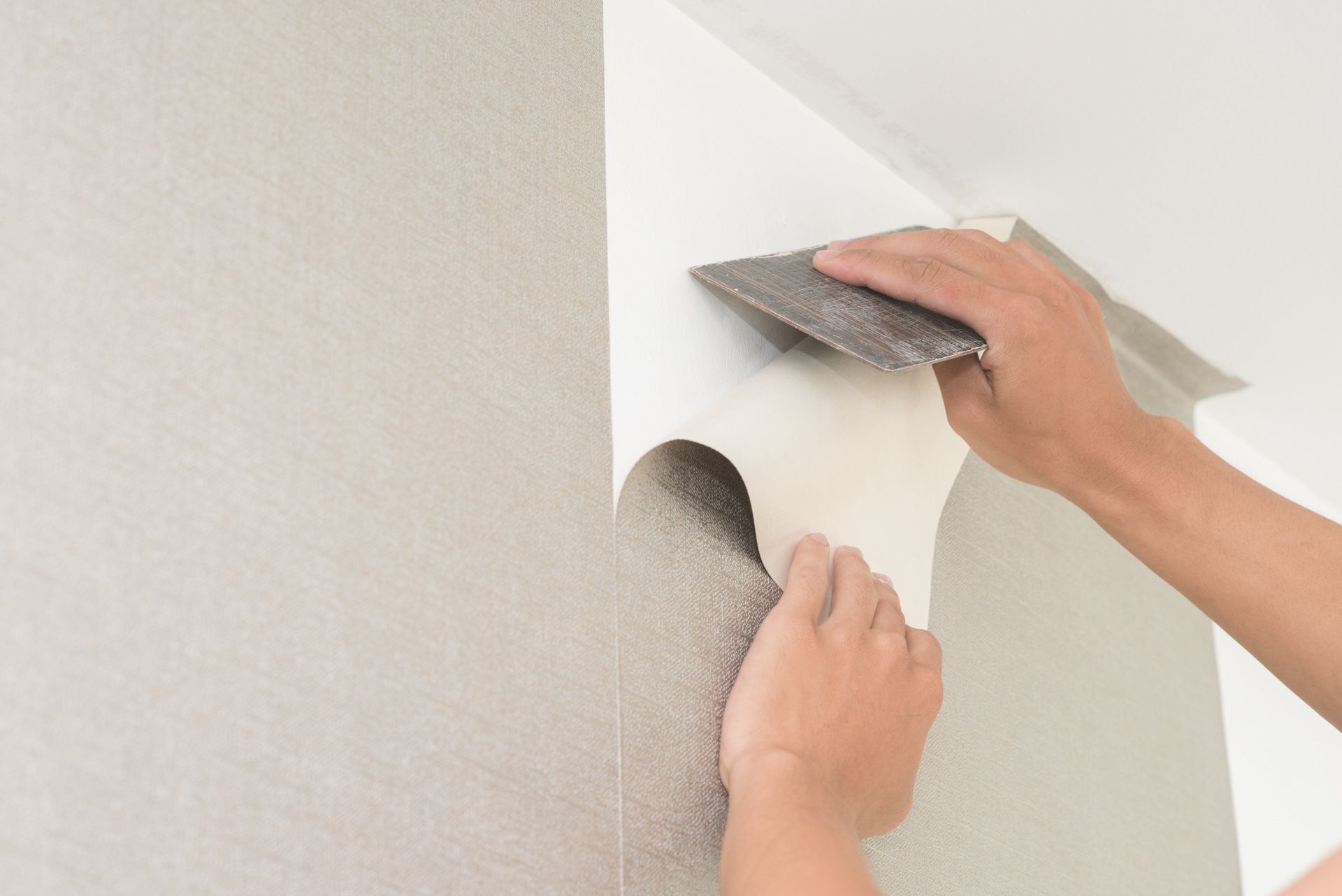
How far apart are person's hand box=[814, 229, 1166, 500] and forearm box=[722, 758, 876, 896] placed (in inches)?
17.5

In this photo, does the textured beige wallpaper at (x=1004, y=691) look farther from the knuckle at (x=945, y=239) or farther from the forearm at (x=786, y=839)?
the knuckle at (x=945, y=239)

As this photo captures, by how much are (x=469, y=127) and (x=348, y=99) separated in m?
0.12

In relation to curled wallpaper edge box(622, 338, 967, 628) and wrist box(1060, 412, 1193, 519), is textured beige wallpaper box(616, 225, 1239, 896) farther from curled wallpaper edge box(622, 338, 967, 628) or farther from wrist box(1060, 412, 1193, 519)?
wrist box(1060, 412, 1193, 519)

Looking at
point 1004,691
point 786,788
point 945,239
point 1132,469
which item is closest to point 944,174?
point 945,239

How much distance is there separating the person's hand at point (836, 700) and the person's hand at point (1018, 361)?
8.5 inches

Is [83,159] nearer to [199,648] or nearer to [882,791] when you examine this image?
[199,648]

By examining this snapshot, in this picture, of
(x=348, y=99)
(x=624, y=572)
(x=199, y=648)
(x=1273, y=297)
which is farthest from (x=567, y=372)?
(x=1273, y=297)

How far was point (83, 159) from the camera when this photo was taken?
712 millimetres

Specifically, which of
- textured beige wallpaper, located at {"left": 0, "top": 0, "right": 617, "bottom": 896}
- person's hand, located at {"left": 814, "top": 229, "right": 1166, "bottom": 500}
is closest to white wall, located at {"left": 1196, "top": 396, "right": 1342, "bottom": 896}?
person's hand, located at {"left": 814, "top": 229, "right": 1166, "bottom": 500}

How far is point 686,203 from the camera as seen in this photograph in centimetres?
116

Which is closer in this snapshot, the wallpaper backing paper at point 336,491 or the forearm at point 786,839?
the wallpaper backing paper at point 336,491

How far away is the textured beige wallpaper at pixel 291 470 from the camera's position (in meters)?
0.65

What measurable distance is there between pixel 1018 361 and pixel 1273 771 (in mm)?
1258

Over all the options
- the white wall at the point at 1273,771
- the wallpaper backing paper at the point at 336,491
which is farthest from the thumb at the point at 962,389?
the white wall at the point at 1273,771
